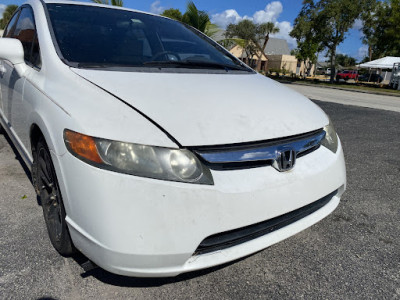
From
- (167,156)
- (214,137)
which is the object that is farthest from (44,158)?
(214,137)

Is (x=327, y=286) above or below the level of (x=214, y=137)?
below

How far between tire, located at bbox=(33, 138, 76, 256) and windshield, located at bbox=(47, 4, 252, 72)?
1.92 ft

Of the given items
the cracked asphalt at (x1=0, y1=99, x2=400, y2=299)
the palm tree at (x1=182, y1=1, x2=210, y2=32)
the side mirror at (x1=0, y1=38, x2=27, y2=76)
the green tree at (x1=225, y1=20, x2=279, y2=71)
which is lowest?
the cracked asphalt at (x1=0, y1=99, x2=400, y2=299)

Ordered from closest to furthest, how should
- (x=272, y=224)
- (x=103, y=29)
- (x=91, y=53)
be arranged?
(x=272, y=224) < (x=91, y=53) < (x=103, y=29)

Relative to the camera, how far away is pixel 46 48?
1978 mm

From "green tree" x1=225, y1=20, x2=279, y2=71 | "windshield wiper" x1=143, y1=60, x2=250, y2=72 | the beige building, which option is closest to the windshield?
"windshield wiper" x1=143, y1=60, x2=250, y2=72

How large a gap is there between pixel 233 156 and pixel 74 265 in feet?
3.74

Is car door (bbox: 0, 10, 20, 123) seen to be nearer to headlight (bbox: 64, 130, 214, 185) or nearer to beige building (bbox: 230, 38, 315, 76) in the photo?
headlight (bbox: 64, 130, 214, 185)

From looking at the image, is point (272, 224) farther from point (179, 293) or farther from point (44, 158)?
point (44, 158)

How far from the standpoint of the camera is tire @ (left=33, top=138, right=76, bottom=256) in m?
1.68

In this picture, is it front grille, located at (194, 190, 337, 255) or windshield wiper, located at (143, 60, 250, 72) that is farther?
windshield wiper, located at (143, 60, 250, 72)

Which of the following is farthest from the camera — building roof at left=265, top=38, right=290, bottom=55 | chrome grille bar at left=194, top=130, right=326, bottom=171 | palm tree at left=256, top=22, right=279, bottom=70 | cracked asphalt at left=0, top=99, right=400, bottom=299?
building roof at left=265, top=38, right=290, bottom=55

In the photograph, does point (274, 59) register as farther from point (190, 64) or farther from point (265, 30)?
point (190, 64)

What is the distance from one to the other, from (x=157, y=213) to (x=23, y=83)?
5.03 ft
